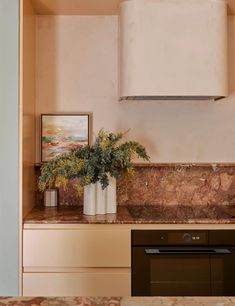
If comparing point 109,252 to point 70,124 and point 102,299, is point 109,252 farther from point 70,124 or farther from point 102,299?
point 102,299

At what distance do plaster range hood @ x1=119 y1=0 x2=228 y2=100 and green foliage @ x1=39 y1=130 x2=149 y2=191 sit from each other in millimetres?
397

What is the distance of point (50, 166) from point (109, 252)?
0.65 meters

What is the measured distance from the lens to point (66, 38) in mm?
2898

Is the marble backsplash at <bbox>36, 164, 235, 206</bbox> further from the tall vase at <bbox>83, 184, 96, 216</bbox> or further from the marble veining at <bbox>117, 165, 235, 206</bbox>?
the tall vase at <bbox>83, 184, 96, 216</bbox>

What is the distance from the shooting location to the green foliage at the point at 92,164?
237 centimetres

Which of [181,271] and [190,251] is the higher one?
[190,251]

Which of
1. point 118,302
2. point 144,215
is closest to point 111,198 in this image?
point 144,215

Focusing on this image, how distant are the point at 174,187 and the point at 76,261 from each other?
39.5 inches

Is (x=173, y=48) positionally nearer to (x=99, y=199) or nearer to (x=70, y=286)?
(x=99, y=199)

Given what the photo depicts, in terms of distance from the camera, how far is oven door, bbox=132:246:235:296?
226 centimetres

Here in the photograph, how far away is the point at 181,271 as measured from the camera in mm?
2266

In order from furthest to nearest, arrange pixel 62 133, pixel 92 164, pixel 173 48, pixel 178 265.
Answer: pixel 62 133 → pixel 173 48 → pixel 92 164 → pixel 178 265

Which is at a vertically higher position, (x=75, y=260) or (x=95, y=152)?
(x=95, y=152)

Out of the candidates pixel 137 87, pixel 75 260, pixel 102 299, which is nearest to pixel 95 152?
pixel 137 87
